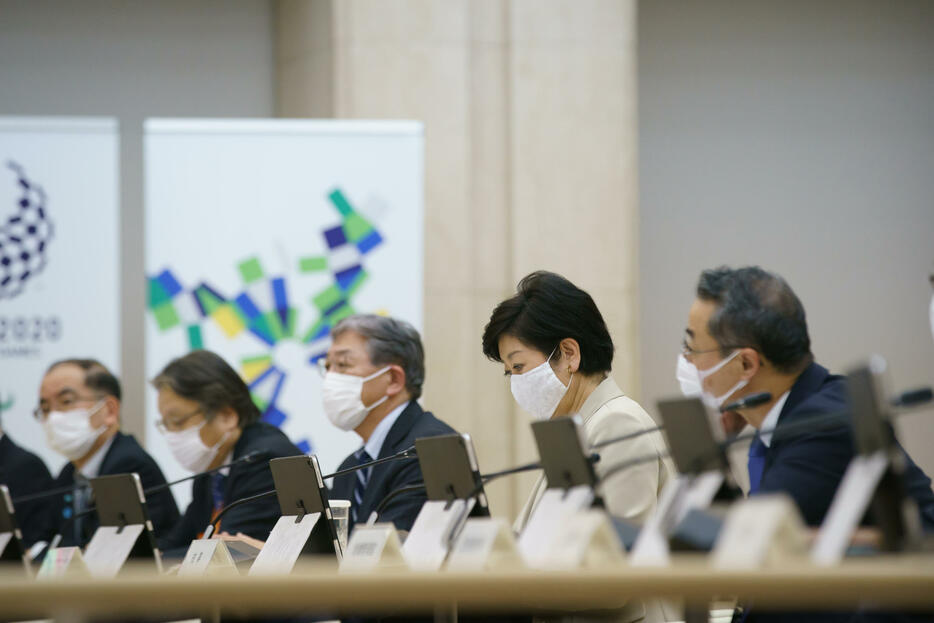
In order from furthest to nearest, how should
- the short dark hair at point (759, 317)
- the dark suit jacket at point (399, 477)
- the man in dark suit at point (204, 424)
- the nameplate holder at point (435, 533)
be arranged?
the man in dark suit at point (204, 424)
the dark suit jacket at point (399, 477)
the short dark hair at point (759, 317)
the nameplate holder at point (435, 533)

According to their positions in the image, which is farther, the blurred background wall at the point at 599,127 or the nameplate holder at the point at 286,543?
the blurred background wall at the point at 599,127

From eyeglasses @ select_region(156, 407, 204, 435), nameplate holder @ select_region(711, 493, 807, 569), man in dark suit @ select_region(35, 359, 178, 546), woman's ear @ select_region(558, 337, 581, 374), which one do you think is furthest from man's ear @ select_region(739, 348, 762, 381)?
man in dark suit @ select_region(35, 359, 178, 546)

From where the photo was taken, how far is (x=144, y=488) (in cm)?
425

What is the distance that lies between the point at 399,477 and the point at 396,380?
562 mm

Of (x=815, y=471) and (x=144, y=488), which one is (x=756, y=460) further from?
(x=144, y=488)

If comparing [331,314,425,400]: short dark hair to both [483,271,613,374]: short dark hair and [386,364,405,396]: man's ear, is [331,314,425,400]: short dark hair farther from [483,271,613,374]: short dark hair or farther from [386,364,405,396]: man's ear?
[483,271,613,374]: short dark hair

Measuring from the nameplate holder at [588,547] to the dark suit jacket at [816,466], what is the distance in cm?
61

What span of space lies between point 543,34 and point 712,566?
16.2 ft

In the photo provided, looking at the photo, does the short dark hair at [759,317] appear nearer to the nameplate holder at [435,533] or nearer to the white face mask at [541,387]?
the white face mask at [541,387]

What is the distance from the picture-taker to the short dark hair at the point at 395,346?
370cm

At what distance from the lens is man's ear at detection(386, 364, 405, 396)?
3.69 metres

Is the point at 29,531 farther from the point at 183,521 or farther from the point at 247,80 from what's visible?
the point at 247,80

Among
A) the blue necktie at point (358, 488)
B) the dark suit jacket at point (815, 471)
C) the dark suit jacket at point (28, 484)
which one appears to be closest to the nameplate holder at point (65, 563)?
the blue necktie at point (358, 488)

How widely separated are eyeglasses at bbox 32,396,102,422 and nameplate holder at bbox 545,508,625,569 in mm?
3361
